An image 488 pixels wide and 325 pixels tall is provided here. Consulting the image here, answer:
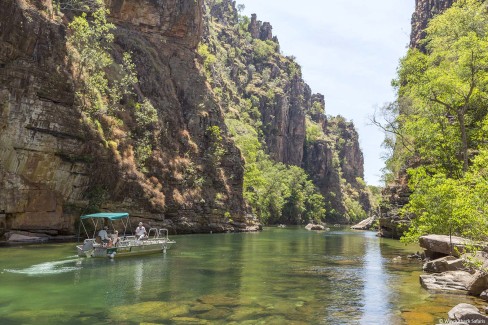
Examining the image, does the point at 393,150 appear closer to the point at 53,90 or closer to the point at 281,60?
the point at 53,90

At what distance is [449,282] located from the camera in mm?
19219

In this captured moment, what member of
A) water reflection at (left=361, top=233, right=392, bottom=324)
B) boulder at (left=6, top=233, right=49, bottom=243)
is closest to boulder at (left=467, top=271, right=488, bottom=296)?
water reflection at (left=361, top=233, right=392, bottom=324)

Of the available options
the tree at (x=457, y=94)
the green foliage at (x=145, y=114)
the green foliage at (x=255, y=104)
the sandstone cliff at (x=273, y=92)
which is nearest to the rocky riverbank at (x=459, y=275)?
the tree at (x=457, y=94)

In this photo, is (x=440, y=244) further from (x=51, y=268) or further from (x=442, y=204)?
(x=51, y=268)

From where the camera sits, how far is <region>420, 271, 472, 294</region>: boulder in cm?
1853

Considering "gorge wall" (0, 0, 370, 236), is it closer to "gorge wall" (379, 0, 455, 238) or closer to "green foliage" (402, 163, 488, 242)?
"gorge wall" (379, 0, 455, 238)

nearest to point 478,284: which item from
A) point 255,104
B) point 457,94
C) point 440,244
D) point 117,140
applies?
point 440,244

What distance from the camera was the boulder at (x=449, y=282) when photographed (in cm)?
1853

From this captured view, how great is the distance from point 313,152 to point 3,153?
5662 inches

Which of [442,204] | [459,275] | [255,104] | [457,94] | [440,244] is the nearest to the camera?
[459,275]

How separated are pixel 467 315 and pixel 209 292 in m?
10.4

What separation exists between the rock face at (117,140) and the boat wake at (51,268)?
15.9 m

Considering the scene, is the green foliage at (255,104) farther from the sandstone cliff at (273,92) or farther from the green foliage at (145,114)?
the green foliage at (145,114)

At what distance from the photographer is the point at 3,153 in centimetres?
3716
